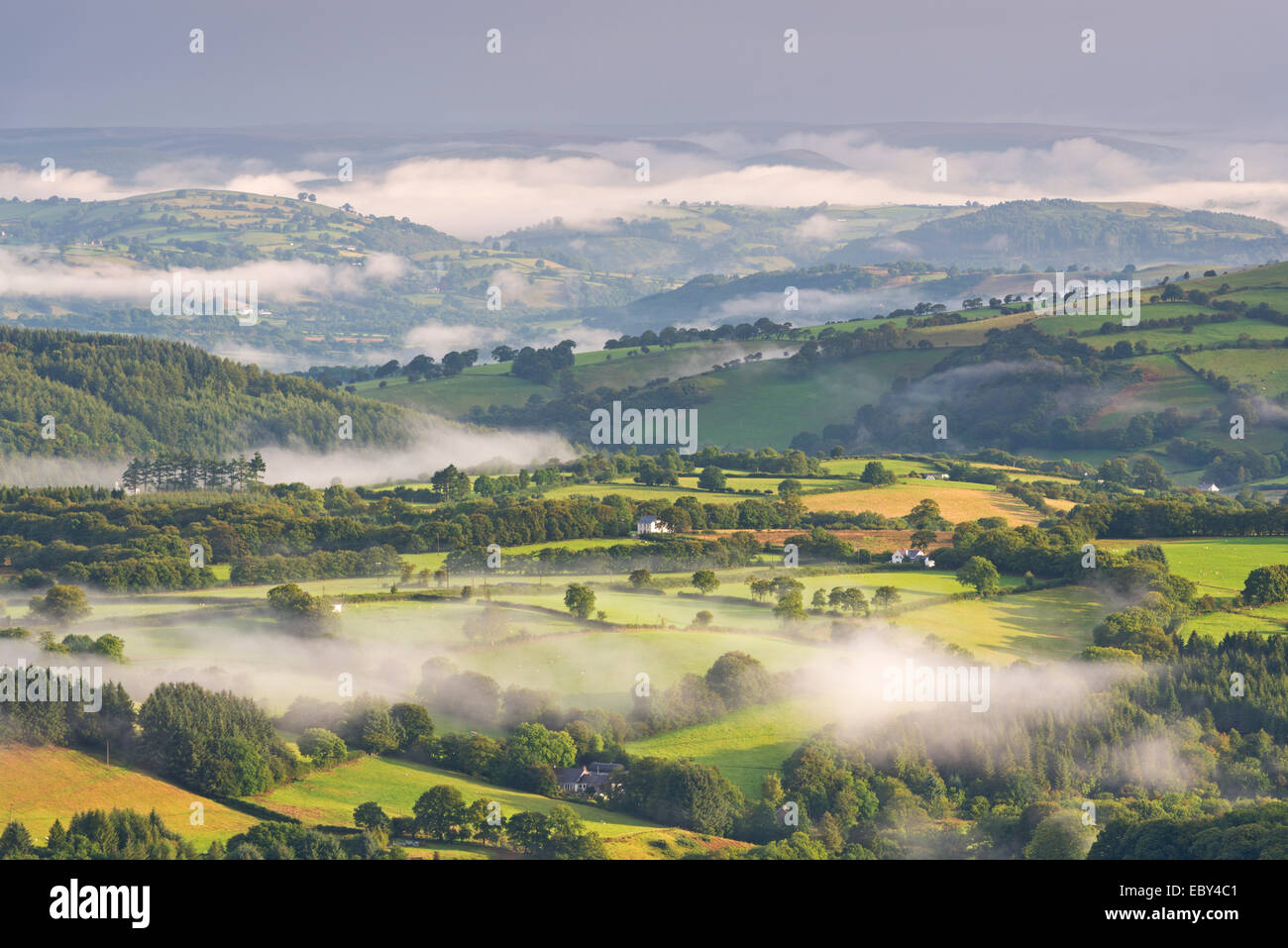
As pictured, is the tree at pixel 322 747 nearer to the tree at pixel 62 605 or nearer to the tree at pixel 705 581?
the tree at pixel 62 605

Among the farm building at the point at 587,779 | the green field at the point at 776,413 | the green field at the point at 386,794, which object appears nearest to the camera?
the green field at the point at 386,794

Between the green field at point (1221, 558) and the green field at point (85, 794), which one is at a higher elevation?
the green field at point (1221, 558)

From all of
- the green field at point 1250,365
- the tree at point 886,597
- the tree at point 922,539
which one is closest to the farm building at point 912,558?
the tree at point 922,539

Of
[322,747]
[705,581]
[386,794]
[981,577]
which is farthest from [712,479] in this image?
[386,794]

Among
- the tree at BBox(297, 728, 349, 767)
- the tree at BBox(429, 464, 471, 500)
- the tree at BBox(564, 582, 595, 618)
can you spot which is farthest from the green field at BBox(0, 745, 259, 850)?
the tree at BBox(429, 464, 471, 500)

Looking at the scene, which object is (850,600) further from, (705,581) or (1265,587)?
(1265,587)
